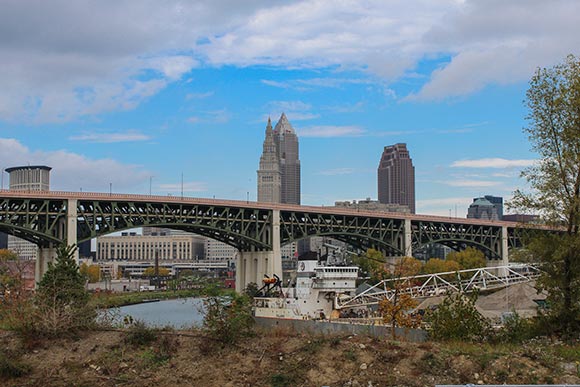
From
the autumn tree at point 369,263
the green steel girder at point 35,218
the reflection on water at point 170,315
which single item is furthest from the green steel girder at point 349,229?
the green steel girder at point 35,218

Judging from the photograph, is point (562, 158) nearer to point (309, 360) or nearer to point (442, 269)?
point (309, 360)

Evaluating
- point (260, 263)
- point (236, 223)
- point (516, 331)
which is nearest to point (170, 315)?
point (236, 223)

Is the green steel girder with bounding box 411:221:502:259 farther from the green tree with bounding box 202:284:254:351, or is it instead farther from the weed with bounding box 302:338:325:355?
the weed with bounding box 302:338:325:355

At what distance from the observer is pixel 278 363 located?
19188 mm

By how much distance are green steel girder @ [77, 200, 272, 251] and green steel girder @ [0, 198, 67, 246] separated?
2817 millimetres

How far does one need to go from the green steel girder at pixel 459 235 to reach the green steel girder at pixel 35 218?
66.0m

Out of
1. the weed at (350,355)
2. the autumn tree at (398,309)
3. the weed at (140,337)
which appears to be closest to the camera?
the weed at (350,355)

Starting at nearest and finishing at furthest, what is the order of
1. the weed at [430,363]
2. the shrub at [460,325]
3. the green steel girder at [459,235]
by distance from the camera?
the weed at [430,363], the shrub at [460,325], the green steel girder at [459,235]

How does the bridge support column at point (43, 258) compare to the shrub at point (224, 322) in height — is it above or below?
above

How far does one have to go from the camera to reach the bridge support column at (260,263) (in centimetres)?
10912

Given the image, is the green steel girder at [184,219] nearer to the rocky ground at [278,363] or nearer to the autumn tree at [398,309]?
the autumn tree at [398,309]

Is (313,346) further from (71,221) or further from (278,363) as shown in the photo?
(71,221)

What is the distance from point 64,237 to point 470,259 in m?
74.2

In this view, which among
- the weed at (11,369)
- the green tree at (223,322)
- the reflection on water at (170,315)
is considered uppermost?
the green tree at (223,322)
